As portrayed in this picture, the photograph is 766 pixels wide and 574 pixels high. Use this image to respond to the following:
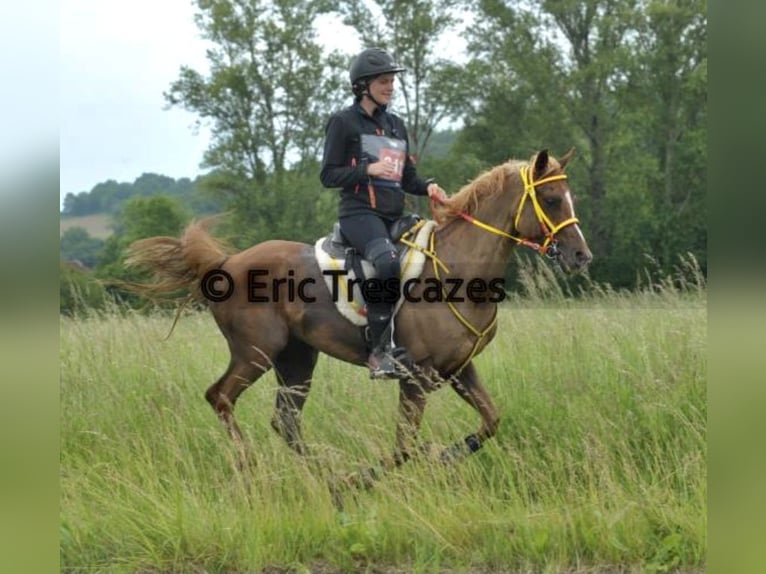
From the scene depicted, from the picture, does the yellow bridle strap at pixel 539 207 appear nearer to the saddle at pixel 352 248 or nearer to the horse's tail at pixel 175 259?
the saddle at pixel 352 248

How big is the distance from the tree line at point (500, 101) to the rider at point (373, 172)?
1104 cm

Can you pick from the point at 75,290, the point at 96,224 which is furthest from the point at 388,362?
the point at 96,224

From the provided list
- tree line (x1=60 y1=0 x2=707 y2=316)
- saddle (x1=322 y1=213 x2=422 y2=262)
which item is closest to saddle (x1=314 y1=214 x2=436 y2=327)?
saddle (x1=322 y1=213 x2=422 y2=262)

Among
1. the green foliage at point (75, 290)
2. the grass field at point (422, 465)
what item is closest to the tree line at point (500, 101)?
the green foliage at point (75, 290)

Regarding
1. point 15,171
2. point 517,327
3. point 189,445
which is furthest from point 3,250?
point 517,327

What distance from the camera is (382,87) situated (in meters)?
5.28

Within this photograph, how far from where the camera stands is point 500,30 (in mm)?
21703

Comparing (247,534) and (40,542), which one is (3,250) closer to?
(40,542)

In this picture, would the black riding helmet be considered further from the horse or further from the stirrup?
the stirrup

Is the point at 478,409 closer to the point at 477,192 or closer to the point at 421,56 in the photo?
the point at 477,192

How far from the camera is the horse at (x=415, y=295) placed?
17.1 ft

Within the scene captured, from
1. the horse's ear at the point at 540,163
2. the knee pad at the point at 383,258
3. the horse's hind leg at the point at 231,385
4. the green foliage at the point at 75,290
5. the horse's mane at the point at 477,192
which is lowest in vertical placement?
the horse's hind leg at the point at 231,385

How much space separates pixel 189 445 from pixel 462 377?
2.02 metres

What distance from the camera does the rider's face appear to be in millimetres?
5262
